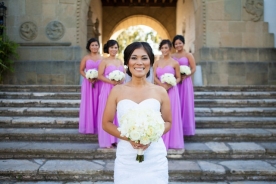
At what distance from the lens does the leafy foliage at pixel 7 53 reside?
350 inches

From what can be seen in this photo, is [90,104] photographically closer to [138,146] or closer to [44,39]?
[138,146]

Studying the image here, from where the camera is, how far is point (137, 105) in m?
2.27

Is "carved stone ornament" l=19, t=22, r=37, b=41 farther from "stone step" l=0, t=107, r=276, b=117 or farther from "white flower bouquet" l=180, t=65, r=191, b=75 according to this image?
"white flower bouquet" l=180, t=65, r=191, b=75

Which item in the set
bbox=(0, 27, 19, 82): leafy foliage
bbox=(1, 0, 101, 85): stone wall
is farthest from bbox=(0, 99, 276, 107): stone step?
bbox=(1, 0, 101, 85): stone wall

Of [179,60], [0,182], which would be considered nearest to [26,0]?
[179,60]

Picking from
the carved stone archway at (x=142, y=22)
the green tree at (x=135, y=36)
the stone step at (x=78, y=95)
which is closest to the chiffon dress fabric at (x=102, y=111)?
the stone step at (x=78, y=95)

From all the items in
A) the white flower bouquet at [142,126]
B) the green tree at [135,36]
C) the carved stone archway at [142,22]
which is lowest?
the white flower bouquet at [142,126]

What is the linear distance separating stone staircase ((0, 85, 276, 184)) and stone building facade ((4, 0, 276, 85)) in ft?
7.30

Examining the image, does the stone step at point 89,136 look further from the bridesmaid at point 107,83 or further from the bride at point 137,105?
the bride at point 137,105

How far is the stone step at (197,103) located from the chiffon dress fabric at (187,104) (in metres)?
1.55

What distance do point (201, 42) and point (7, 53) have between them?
6.57 metres

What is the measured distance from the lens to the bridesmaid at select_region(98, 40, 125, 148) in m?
4.57

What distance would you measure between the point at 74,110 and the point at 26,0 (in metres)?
5.68

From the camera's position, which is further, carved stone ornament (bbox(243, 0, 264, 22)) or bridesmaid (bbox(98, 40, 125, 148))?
carved stone ornament (bbox(243, 0, 264, 22))
